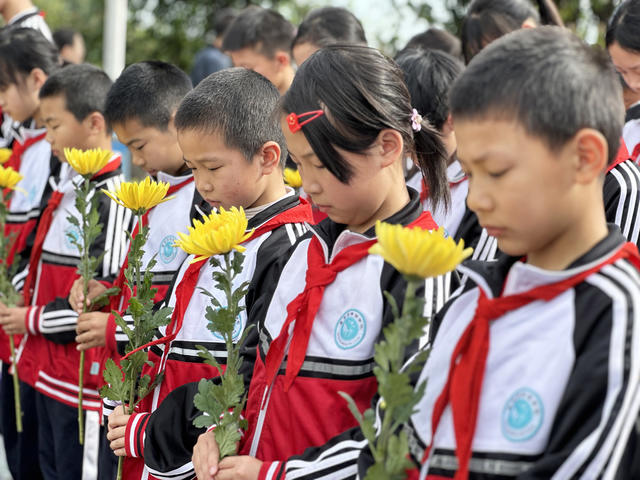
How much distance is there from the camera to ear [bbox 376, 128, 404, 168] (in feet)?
6.52

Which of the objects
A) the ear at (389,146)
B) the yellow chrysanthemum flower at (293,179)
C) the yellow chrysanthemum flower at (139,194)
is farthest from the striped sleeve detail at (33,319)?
the ear at (389,146)

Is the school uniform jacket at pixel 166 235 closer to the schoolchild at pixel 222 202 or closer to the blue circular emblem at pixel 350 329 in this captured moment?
the schoolchild at pixel 222 202

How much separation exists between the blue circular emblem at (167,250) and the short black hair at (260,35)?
94.6 inches

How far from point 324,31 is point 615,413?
12.0 feet

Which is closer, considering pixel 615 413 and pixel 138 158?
pixel 615 413

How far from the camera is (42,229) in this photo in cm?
377

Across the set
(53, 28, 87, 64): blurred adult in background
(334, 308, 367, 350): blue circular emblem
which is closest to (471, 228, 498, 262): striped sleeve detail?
(334, 308, 367, 350): blue circular emblem

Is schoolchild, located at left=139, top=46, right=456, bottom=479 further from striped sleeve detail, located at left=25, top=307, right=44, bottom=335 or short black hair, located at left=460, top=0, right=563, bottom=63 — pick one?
short black hair, located at left=460, top=0, right=563, bottom=63

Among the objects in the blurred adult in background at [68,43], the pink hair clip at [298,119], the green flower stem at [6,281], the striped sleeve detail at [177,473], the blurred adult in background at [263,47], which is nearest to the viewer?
the pink hair clip at [298,119]

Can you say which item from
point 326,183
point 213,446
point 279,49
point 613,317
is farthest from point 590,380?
point 279,49

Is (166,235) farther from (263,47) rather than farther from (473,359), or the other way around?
(263,47)

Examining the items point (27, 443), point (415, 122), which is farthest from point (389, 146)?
point (27, 443)

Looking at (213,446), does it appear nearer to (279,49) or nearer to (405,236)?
(405,236)

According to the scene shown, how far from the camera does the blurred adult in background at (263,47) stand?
5.07 m
